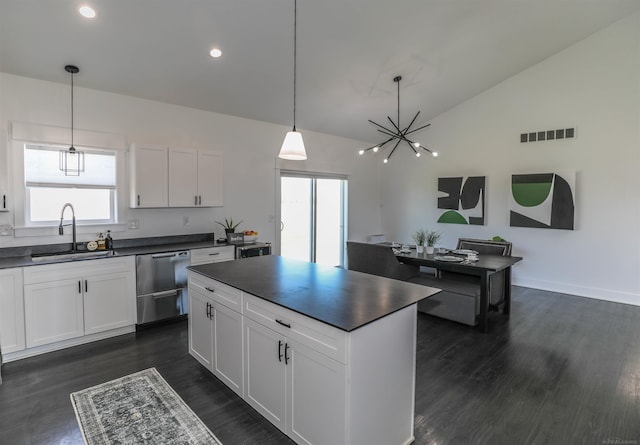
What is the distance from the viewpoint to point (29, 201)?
3.46 metres

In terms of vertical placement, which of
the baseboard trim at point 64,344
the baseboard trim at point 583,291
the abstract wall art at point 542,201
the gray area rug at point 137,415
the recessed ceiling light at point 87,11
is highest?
the recessed ceiling light at point 87,11

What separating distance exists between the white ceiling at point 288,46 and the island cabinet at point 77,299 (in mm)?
2018

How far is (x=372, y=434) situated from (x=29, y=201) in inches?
155

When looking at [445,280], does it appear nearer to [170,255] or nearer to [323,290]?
[323,290]

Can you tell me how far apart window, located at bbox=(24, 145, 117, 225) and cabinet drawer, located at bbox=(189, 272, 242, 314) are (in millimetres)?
1884

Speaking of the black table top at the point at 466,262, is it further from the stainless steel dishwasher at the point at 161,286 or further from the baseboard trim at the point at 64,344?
the baseboard trim at the point at 64,344

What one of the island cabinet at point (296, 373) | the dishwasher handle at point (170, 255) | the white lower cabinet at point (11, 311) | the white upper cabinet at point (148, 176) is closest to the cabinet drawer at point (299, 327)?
the island cabinet at point (296, 373)

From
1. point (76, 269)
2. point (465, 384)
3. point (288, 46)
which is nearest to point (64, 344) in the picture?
point (76, 269)

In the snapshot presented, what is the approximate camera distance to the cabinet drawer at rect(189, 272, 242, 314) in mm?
2342

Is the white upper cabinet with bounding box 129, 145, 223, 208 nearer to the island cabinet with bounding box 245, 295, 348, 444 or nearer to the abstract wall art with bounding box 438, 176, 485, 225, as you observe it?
the island cabinet with bounding box 245, 295, 348, 444

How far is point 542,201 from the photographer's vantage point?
525 centimetres

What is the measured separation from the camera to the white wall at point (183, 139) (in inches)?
133

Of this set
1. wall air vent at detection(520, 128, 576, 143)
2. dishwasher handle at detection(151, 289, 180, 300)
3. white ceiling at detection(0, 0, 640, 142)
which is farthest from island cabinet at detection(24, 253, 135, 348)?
wall air vent at detection(520, 128, 576, 143)

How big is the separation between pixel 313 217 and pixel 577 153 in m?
4.37
